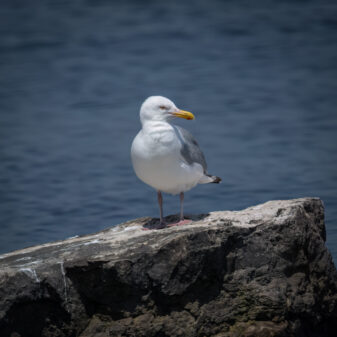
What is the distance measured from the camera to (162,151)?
281 inches

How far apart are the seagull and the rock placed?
66 cm

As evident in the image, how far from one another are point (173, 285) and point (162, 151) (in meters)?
1.38

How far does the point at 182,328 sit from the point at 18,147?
9.07 meters

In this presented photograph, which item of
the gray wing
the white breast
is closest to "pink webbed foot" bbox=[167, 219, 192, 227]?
the white breast

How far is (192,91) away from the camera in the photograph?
17.0 meters

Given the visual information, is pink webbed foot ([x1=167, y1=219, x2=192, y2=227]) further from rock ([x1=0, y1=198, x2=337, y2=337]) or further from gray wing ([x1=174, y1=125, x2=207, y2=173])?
gray wing ([x1=174, y1=125, x2=207, y2=173])

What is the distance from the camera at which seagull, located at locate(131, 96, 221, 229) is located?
7.16 metres

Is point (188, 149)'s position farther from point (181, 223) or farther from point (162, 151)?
point (181, 223)

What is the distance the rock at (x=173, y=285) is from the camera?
6418 mm

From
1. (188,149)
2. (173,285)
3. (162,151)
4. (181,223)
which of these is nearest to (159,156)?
(162,151)

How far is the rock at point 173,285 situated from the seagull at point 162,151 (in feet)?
2.15

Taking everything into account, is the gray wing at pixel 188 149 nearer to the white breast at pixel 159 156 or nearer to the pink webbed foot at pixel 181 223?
the white breast at pixel 159 156

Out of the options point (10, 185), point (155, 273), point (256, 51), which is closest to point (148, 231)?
point (155, 273)

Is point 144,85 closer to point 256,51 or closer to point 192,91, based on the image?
point 192,91
